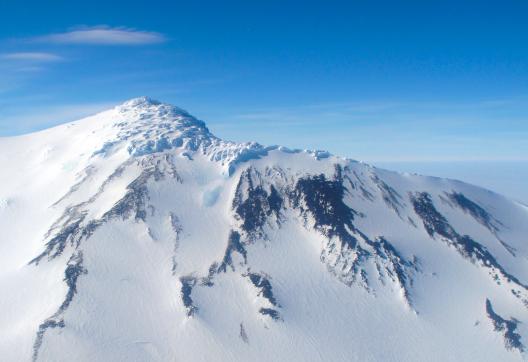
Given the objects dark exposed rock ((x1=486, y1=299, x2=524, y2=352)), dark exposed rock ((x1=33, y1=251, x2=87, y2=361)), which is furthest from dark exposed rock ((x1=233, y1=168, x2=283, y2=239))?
dark exposed rock ((x1=486, y1=299, x2=524, y2=352))

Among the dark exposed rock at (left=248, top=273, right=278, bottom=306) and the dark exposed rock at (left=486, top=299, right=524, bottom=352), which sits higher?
the dark exposed rock at (left=248, top=273, right=278, bottom=306)

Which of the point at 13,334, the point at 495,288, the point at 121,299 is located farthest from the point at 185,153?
the point at 495,288

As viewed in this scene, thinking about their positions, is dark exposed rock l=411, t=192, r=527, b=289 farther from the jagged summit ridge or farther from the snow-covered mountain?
the jagged summit ridge

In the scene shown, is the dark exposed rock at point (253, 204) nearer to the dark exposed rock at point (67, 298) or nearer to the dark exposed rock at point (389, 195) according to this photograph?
the dark exposed rock at point (389, 195)

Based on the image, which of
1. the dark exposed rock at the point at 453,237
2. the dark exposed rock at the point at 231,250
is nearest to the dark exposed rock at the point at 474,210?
the dark exposed rock at the point at 453,237

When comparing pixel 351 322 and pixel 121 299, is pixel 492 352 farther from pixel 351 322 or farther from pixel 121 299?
pixel 121 299

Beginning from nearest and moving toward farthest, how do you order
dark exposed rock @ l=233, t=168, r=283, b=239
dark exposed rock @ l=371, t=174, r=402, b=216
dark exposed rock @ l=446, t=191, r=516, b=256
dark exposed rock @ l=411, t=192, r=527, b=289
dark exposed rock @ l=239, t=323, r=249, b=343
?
dark exposed rock @ l=239, t=323, r=249, b=343 < dark exposed rock @ l=411, t=192, r=527, b=289 < dark exposed rock @ l=233, t=168, r=283, b=239 < dark exposed rock @ l=371, t=174, r=402, b=216 < dark exposed rock @ l=446, t=191, r=516, b=256

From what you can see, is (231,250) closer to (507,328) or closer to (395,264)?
(395,264)

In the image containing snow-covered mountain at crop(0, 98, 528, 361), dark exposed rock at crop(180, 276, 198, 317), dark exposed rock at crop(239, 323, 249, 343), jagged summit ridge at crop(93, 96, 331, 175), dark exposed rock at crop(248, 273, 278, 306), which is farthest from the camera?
jagged summit ridge at crop(93, 96, 331, 175)
